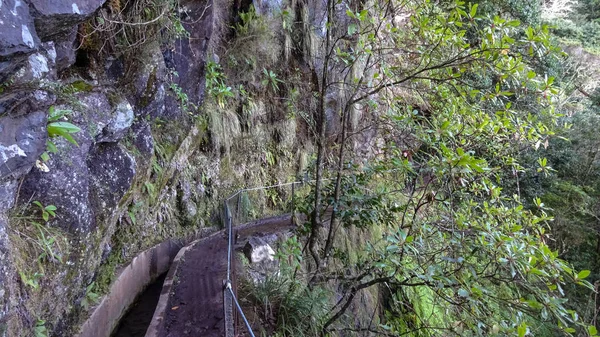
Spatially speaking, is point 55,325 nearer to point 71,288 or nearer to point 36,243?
point 71,288

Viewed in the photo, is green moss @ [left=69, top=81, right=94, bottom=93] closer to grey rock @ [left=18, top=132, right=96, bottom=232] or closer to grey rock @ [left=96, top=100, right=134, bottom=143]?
grey rock @ [left=96, top=100, right=134, bottom=143]

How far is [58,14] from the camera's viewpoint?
116 inches

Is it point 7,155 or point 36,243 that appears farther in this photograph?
point 36,243

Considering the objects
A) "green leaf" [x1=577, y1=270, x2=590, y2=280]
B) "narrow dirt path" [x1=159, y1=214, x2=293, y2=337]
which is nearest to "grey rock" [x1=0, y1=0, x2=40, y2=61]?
"narrow dirt path" [x1=159, y1=214, x2=293, y2=337]

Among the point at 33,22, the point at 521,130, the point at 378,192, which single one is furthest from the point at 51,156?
the point at 521,130

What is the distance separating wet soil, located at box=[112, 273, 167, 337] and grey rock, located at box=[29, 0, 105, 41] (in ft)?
12.6

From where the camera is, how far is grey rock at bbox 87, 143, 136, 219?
4.11 meters

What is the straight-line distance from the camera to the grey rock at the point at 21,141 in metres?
2.64

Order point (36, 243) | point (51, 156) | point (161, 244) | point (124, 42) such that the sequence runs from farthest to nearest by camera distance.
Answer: point (161, 244) < point (124, 42) < point (51, 156) < point (36, 243)

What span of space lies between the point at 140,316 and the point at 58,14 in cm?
435

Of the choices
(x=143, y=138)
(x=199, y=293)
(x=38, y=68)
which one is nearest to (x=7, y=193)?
(x=38, y=68)

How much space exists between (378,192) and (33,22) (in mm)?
3710

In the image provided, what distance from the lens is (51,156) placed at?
3.34 metres

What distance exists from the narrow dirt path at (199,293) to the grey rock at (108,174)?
160cm
